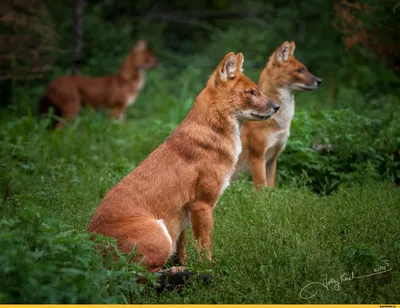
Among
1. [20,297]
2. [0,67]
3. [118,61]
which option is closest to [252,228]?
[20,297]

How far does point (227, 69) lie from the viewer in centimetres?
573

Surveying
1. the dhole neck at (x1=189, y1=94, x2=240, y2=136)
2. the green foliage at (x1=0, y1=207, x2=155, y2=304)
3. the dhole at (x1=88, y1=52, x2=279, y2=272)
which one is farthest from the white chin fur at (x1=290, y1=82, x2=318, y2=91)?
the green foliage at (x1=0, y1=207, x2=155, y2=304)

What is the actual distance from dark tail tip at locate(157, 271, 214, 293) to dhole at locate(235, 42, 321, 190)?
9.54 feet

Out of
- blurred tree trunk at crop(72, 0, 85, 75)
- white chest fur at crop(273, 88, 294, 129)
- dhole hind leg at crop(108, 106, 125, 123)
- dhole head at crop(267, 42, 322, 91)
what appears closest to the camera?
white chest fur at crop(273, 88, 294, 129)

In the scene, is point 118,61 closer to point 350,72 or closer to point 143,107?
point 143,107

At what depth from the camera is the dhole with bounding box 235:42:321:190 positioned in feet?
25.9

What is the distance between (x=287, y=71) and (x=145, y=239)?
416 cm

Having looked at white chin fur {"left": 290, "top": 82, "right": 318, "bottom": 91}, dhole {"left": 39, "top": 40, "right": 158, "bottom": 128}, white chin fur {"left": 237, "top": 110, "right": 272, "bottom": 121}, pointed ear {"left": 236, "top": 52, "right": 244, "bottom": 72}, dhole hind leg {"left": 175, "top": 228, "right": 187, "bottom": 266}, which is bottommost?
dhole {"left": 39, "top": 40, "right": 158, "bottom": 128}

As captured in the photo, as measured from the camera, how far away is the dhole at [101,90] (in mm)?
12164

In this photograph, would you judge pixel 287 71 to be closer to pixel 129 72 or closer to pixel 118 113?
pixel 118 113

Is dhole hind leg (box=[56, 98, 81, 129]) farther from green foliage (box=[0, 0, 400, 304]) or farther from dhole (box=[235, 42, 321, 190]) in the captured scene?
dhole (box=[235, 42, 321, 190])

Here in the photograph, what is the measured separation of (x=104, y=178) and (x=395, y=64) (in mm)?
3898

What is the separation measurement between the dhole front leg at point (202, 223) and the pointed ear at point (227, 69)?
1.18 m

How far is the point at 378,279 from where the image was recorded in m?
4.64
